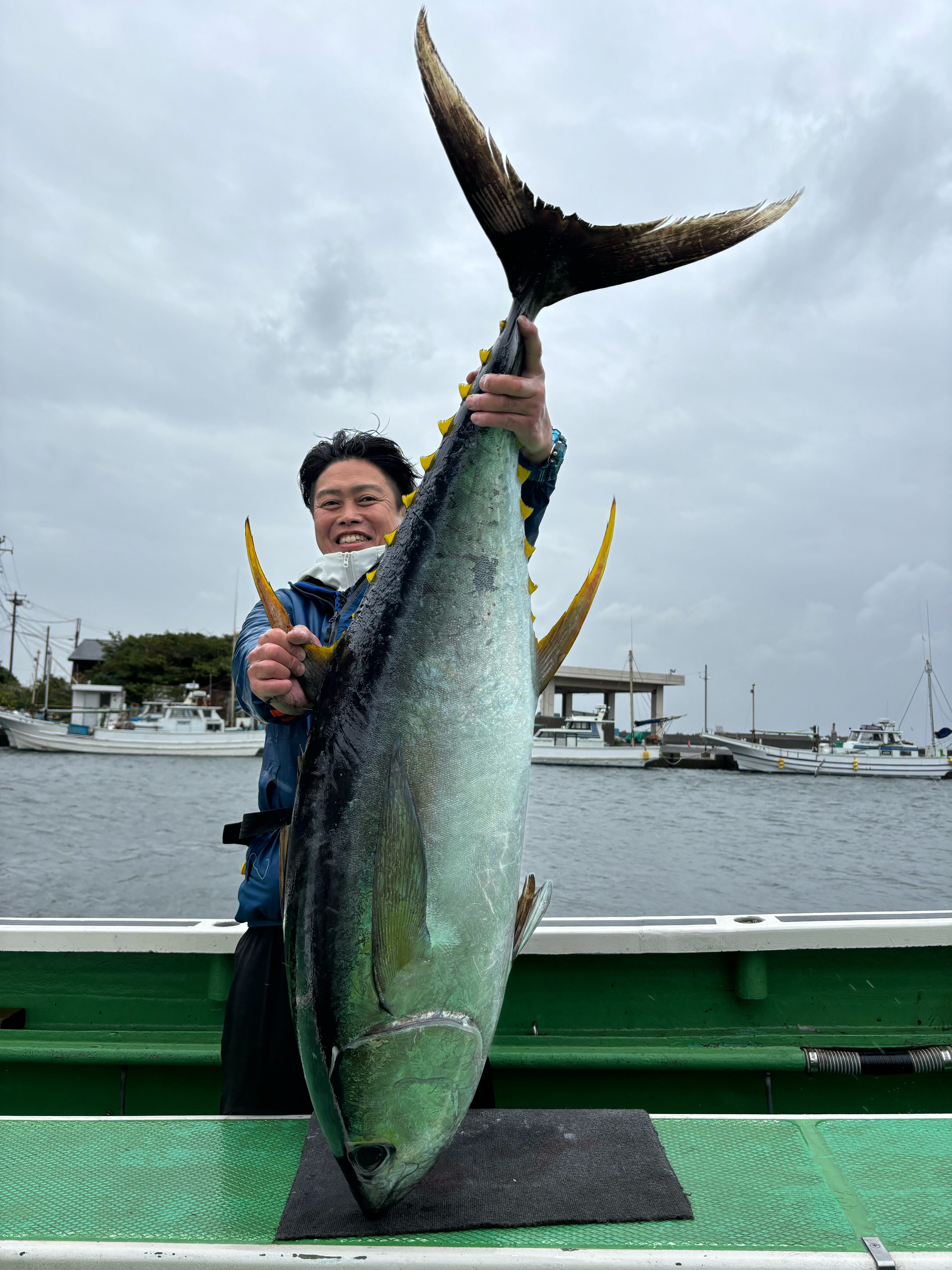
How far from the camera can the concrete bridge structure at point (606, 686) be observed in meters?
57.1

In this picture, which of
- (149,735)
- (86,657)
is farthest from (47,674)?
(149,735)

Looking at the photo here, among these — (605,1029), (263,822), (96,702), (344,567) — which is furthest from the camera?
(96,702)

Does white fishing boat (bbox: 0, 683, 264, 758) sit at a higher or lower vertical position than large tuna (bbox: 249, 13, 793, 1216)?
lower

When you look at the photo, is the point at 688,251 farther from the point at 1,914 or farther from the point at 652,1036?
the point at 1,914

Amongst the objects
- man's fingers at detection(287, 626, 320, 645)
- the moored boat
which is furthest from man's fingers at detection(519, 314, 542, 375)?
the moored boat

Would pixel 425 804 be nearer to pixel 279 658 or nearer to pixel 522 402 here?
pixel 279 658

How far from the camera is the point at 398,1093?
1.31 metres

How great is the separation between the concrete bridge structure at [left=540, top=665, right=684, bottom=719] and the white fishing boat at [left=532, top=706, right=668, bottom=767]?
8907mm

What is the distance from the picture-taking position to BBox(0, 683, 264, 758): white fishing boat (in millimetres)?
39375

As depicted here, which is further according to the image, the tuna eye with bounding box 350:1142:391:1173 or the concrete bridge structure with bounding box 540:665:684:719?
the concrete bridge structure with bounding box 540:665:684:719

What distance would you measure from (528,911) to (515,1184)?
52cm

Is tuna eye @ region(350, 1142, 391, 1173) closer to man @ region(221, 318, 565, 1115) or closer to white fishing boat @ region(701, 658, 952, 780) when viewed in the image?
man @ region(221, 318, 565, 1115)

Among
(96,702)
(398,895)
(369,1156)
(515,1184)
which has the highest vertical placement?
(398,895)

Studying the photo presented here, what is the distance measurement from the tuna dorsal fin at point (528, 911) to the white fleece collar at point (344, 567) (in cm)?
90
